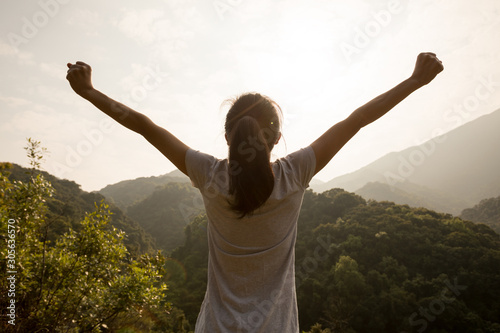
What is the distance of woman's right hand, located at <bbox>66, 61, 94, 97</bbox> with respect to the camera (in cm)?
119

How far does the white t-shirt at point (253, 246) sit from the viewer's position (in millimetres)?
1054

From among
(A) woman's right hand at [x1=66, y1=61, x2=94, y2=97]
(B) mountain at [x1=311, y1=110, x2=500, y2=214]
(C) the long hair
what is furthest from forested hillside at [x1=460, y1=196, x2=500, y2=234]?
(A) woman's right hand at [x1=66, y1=61, x2=94, y2=97]

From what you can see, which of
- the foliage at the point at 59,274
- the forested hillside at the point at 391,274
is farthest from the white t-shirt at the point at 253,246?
the forested hillside at the point at 391,274

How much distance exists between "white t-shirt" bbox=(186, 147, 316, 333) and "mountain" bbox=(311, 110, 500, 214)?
104 m

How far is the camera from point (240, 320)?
102cm

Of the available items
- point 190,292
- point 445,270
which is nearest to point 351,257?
point 445,270

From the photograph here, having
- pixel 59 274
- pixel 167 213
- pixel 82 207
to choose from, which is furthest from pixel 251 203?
pixel 167 213

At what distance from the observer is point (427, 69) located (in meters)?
1.18

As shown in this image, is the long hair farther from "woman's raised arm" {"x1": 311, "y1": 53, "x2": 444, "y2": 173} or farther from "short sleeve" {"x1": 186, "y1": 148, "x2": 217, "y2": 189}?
"woman's raised arm" {"x1": 311, "y1": 53, "x2": 444, "y2": 173}

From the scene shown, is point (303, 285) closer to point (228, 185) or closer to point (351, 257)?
point (351, 257)

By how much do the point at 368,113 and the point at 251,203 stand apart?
0.64 metres

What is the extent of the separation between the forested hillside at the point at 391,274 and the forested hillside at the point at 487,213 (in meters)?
22.8

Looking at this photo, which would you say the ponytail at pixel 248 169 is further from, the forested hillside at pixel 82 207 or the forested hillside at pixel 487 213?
the forested hillside at pixel 487 213

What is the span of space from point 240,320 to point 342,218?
143 ft
